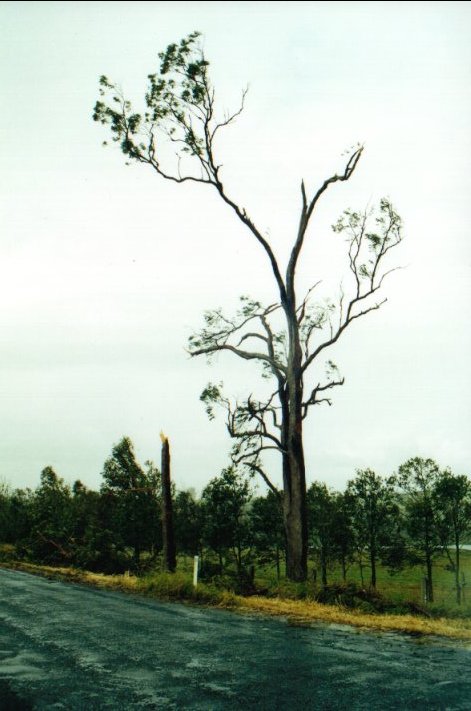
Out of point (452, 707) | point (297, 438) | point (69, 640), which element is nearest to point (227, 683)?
point (452, 707)

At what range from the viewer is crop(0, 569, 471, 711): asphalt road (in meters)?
5.88

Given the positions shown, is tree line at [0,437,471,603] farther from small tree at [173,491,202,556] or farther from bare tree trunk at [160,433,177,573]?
bare tree trunk at [160,433,177,573]

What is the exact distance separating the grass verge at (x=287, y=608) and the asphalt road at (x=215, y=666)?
82cm

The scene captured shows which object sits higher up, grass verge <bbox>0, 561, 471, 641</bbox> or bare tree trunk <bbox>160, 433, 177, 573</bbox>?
bare tree trunk <bbox>160, 433, 177, 573</bbox>

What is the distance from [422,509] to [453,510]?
2.33 m

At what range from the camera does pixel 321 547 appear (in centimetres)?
5128

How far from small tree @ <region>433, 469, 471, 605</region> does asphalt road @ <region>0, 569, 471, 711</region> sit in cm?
Result: 3822

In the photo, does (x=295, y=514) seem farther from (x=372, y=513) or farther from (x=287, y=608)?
(x=372, y=513)

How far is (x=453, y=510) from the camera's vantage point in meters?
46.4

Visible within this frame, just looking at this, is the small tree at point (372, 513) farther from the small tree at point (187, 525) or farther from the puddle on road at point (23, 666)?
the puddle on road at point (23, 666)

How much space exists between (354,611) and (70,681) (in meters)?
8.07

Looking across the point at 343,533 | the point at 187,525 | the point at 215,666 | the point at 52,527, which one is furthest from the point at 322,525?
the point at 215,666

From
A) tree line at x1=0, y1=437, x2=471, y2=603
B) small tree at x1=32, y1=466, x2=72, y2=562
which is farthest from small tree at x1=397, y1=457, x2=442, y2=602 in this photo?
small tree at x1=32, y1=466, x2=72, y2=562

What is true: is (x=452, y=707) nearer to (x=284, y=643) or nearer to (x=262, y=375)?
(x=284, y=643)
